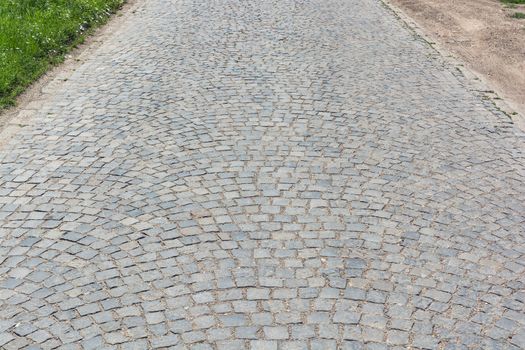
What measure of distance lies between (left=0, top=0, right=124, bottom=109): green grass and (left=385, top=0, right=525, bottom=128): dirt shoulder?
7159 millimetres

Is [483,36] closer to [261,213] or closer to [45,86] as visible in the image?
[45,86]

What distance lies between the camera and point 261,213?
20.6ft

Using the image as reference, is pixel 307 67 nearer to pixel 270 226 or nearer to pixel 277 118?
pixel 277 118

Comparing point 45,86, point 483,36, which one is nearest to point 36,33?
point 45,86

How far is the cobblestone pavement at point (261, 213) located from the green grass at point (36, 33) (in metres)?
0.74

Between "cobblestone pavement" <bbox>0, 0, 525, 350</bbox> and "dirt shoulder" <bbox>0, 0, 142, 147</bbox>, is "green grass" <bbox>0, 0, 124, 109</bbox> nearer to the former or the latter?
"dirt shoulder" <bbox>0, 0, 142, 147</bbox>

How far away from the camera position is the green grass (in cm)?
975

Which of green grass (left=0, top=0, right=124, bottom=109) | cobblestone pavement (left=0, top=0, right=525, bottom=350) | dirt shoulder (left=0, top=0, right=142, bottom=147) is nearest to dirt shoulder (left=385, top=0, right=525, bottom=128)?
Answer: cobblestone pavement (left=0, top=0, right=525, bottom=350)

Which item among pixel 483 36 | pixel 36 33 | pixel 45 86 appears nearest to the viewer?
pixel 45 86

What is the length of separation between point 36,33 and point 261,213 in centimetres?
685

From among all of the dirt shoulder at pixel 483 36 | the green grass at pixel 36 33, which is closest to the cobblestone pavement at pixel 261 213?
the green grass at pixel 36 33

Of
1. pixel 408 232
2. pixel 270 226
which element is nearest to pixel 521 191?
pixel 408 232

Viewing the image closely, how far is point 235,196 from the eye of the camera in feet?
21.6

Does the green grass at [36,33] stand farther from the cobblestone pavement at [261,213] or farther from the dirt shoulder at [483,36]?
the dirt shoulder at [483,36]
